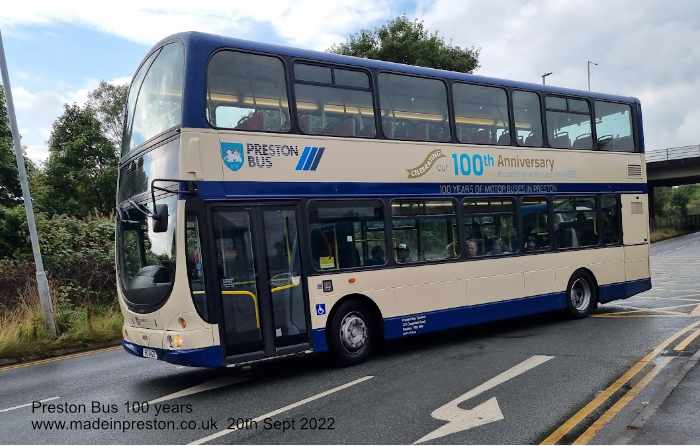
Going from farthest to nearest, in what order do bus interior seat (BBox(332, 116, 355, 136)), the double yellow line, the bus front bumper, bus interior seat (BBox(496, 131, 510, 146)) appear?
1. bus interior seat (BBox(496, 131, 510, 146))
2. bus interior seat (BBox(332, 116, 355, 136))
3. the bus front bumper
4. the double yellow line

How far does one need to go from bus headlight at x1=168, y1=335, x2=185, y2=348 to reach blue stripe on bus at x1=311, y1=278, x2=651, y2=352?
1.86m

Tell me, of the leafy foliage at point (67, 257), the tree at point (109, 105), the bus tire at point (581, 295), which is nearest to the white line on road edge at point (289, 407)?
the bus tire at point (581, 295)

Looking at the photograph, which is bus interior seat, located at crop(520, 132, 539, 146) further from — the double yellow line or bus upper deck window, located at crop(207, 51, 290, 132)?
bus upper deck window, located at crop(207, 51, 290, 132)

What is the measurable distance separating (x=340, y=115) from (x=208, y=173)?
2392mm

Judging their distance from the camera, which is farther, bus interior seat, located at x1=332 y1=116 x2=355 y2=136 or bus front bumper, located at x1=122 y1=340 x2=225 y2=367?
bus interior seat, located at x1=332 y1=116 x2=355 y2=136

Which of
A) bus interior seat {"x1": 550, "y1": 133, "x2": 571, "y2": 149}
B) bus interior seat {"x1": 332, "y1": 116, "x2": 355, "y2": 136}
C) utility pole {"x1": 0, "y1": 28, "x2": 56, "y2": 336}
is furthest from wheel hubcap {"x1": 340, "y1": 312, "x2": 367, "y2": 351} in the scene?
utility pole {"x1": 0, "y1": 28, "x2": 56, "y2": 336}

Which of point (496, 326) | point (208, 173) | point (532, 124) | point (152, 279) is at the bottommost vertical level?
Answer: point (496, 326)

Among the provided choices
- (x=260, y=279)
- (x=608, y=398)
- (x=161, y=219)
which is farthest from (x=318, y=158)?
(x=608, y=398)

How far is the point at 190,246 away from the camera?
25.6 ft

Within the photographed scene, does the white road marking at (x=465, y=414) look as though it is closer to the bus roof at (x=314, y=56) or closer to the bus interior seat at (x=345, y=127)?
the bus interior seat at (x=345, y=127)

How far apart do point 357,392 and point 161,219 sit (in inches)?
125

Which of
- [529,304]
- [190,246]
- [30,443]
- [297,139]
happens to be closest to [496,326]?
[529,304]

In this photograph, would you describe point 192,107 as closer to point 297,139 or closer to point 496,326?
point 297,139

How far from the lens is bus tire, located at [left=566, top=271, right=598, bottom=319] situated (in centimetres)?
1270
